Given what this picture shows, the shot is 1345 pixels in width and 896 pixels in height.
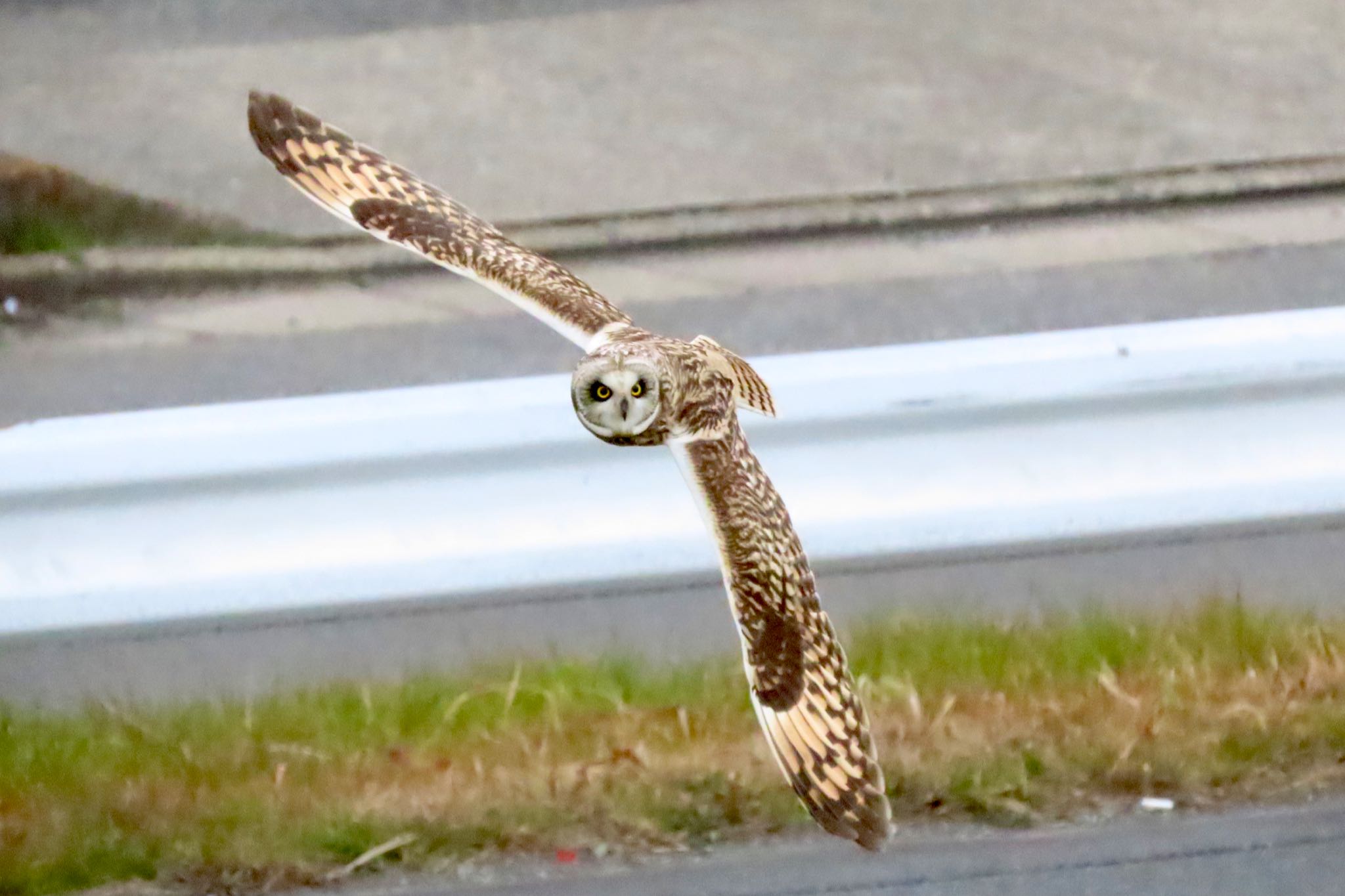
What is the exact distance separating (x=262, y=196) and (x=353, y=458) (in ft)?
1.06

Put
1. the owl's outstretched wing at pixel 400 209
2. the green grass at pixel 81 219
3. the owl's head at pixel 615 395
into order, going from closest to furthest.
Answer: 1. the owl's head at pixel 615 395
2. the owl's outstretched wing at pixel 400 209
3. the green grass at pixel 81 219

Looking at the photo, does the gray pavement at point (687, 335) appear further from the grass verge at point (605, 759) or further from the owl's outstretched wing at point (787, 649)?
the owl's outstretched wing at point (787, 649)

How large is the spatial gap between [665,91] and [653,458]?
16.7 inches

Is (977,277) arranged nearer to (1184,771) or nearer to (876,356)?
(876,356)

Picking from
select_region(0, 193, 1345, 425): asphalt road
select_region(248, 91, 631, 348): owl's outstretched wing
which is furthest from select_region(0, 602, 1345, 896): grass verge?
select_region(248, 91, 631, 348): owl's outstretched wing

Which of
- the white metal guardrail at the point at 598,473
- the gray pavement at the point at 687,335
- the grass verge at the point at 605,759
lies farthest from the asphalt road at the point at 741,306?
the grass verge at the point at 605,759

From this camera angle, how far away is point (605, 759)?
0.76 meters

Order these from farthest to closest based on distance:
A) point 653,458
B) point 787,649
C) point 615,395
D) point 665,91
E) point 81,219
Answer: point 665,91
point 81,219
point 653,458
point 787,649
point 615,395

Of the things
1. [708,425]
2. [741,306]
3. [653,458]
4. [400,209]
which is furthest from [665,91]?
[708,425]

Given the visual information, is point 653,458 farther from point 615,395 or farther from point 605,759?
point 615,395

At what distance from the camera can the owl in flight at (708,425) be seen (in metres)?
0.39

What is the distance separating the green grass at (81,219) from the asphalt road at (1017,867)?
0.52 m

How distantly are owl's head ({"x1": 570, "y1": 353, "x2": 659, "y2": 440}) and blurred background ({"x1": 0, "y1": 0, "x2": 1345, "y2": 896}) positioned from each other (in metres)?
0.37

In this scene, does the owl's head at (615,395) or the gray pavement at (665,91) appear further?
the gray pavement at (665,91)
